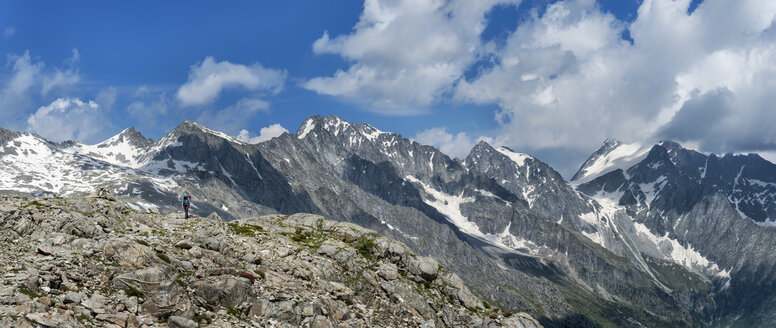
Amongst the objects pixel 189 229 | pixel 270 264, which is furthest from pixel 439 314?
pixel 189 229

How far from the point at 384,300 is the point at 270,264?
1142 centimetres

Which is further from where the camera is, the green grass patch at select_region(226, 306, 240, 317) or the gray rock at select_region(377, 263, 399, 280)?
the gray rock at select_region(377, 263, 399, 280)

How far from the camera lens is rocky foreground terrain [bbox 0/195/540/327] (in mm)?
31891

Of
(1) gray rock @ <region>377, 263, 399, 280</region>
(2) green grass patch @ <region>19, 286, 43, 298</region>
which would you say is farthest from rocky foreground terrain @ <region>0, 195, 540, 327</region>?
(1) gray rock @ <region>377, 263, 399, 280</region>

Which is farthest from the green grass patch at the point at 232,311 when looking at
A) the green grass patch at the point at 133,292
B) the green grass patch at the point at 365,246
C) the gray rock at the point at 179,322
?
the green grass patch at the point at 365,246

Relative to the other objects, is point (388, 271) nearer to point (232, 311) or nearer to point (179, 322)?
point (232, 311)

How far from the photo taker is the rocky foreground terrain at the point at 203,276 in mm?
Result: 31891

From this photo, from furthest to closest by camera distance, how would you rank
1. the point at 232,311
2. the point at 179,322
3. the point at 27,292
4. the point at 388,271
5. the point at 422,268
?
1. the point at 422,268
2. the point at 388,271
3. the point at 232,311
4. the point at 179,322
5. the point at 27,292

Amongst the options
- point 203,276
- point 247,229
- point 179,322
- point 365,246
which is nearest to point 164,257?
point 203,276

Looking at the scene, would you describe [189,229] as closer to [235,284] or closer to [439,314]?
[235,284]

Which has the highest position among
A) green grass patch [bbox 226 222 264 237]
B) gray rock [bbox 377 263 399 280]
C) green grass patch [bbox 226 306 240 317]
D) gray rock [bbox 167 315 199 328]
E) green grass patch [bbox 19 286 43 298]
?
green grass patch [bbox 226 222 264 237]

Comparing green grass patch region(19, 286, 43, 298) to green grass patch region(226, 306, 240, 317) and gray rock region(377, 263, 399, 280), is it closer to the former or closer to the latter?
green grass patch region(226, 306, 240, 317)

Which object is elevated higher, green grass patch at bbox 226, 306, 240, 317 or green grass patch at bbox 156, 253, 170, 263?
green grass patch at bbox 156, 253, 170, 263

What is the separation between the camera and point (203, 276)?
39.6 m
